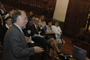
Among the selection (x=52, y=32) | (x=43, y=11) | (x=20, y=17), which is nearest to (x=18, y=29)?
(x=20, y=17)

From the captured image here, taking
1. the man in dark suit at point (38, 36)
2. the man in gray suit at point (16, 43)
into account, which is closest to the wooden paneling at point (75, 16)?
the man in dark suit at point (38, 36)

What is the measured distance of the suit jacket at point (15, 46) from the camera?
5.13ft

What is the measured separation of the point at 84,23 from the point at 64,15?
1.36m

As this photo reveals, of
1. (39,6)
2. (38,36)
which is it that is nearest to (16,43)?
(38,36)

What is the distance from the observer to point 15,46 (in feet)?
5.12

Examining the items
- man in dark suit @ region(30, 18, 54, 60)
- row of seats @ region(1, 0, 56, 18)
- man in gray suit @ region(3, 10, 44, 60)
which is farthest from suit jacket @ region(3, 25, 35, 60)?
row of seats @ region(1, 0, 56, 18)

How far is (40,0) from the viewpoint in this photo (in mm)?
8781

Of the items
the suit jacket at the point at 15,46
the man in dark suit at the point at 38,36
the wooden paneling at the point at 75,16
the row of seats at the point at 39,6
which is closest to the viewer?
the suit jacket at the point at 15,46

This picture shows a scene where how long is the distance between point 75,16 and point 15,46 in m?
6.75

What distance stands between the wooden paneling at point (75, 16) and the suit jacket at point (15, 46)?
20.9 ft

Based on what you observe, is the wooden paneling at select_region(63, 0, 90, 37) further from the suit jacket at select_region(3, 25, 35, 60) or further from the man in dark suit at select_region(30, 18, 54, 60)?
the suit jacket at select_region(3, 25, 35, 60)

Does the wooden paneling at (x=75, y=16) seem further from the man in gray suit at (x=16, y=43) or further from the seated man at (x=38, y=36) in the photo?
the man in gray suit at (x=16, y=43)

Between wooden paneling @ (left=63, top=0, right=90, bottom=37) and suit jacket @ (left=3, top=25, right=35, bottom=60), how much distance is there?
637 cm

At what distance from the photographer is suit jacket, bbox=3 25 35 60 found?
1.56 metres
